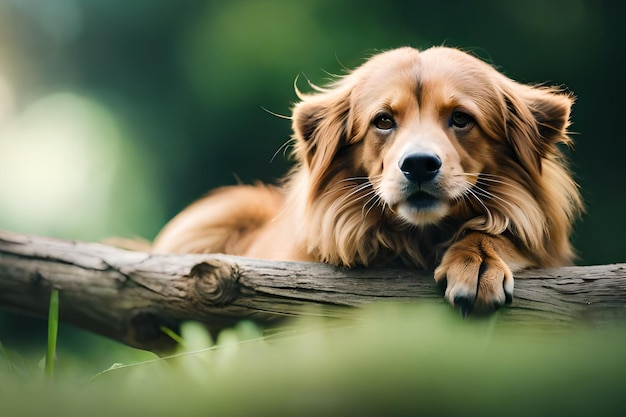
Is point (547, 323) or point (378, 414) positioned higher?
point (547, 323)

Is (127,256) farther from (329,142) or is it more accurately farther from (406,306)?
(406,306)

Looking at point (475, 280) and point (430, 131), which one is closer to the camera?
point (475, 280)

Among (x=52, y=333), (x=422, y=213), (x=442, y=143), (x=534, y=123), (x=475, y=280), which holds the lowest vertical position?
(x=52, y=333)

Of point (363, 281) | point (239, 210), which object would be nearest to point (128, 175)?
point (239, 210)

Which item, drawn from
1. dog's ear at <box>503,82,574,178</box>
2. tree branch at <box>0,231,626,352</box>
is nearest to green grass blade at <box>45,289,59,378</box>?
tree branch at <box>0,231,626,352</box>

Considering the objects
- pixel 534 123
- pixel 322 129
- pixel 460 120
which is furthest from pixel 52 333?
pixel 534 123

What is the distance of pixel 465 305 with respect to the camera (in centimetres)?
258

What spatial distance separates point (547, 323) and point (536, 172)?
2.82 ft

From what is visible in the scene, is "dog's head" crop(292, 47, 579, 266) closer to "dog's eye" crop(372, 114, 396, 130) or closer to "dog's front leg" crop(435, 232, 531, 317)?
"dog's eye" crop(372, 114, 396, 130)

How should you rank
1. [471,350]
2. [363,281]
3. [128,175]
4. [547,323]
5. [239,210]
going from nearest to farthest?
[471,350] < [547,323] < [363,281] < [239,210] < [128,175]

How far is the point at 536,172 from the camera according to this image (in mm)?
3215

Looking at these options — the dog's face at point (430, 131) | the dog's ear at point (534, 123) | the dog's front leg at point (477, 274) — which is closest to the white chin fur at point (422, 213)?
the dog's face at point (430, 131)

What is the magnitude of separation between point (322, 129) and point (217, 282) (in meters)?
0.92

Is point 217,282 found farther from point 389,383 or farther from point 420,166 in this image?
point 389,383
